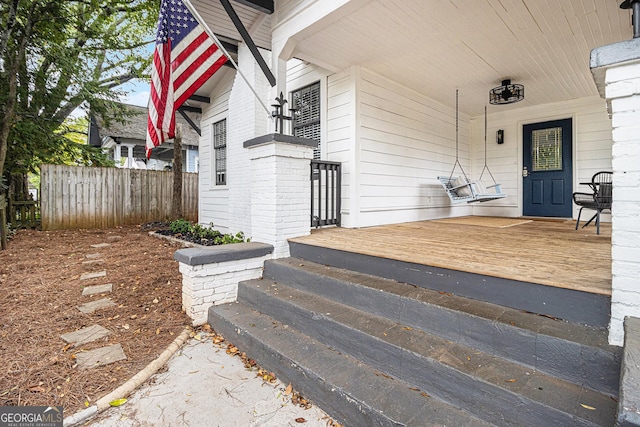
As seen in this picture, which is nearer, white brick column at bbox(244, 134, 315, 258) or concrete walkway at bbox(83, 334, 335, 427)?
concrete walkway at bbox(83, 334, 335, 427)

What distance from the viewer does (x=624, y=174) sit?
4.44 ft

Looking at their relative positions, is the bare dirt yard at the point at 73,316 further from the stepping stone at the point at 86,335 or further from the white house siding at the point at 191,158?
the white house siding at the point at 191,158

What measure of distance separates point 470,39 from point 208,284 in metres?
3.93

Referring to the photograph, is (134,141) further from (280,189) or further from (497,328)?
(497,328)

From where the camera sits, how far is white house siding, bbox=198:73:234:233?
20.4 ft

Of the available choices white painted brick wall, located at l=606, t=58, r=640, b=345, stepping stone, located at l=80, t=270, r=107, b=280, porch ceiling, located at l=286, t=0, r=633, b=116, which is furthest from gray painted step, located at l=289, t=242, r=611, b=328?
stepping stone, located at l=80, t=270, r=107, b=280

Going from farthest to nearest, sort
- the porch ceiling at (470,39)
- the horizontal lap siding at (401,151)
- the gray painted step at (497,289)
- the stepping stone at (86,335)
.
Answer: the horizontal lap siding at (401,151)
the porch ceiling at (470,39)
the stepping stone at (86,335)
the gray painted step at (497,289)

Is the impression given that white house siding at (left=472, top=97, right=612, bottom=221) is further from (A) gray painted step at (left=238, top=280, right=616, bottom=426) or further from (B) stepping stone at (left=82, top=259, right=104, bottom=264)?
(B) stepping stone at (left=82, top=259, right=104, bottom=264)

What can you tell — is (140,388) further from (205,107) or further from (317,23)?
(205,107)

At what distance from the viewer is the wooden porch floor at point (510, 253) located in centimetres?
178

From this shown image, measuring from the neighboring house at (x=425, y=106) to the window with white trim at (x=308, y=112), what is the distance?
0.9 inches

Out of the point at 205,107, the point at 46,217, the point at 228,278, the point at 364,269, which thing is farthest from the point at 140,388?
the point at 46,217

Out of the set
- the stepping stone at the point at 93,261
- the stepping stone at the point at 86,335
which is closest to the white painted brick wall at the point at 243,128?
the stepping stone at the point at 93,261

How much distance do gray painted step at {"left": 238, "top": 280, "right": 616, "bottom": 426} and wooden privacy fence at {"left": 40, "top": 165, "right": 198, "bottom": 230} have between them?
7.24 metres
